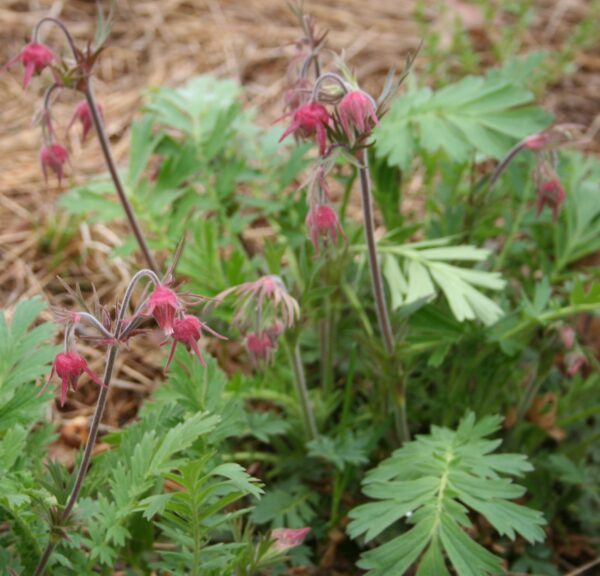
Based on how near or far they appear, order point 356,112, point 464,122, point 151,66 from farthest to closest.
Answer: point 151,66, point 464,122, point 356,112

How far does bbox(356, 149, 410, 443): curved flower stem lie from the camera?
76.6 inches

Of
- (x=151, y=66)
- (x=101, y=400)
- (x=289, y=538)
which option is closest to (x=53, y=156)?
(x=101, y=400)

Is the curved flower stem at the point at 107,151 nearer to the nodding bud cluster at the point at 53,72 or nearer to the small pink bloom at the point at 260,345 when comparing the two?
the nodding bud cluster at the point at 53,72

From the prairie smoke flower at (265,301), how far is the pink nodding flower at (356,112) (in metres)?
0.42

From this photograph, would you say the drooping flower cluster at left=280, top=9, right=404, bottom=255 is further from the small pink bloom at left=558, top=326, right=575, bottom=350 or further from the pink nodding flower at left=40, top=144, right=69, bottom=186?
the small pink bloom at left=558, top=326, right=575, bottom=350

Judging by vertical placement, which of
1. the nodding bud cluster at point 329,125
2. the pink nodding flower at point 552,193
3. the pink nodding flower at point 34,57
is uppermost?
the pink nodding flower at point 34,57

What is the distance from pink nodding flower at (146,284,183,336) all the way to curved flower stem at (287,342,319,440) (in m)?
0.72

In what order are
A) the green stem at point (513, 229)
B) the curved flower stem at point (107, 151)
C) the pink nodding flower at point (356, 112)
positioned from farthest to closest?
the green stem at point (513, 229), the curved flower stem at point (107, 151), the pink nodding flower at point (356, 112)

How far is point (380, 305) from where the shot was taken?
Answer: 2125 mm

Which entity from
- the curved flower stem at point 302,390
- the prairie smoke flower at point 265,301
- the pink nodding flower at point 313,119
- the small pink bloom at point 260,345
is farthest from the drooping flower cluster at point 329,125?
the curved flower stem at point 302,390

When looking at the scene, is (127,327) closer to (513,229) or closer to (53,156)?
(53,156)

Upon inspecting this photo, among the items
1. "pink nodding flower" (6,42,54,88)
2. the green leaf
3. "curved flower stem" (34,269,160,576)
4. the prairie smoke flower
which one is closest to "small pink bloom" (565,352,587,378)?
the green leaf

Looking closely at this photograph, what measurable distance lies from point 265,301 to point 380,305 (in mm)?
315

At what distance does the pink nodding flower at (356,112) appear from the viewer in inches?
69.1
